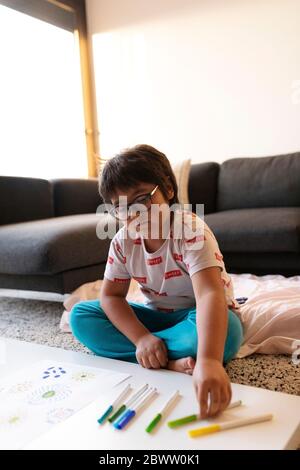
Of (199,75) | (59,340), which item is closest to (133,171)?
(59,340)

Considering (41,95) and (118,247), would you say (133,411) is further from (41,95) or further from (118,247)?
(41,95)

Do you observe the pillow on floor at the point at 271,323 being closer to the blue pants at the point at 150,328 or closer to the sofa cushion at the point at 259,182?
the blue pants at the point at 150,328

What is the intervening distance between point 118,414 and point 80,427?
0.19 ft

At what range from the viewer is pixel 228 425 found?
1.89 ft

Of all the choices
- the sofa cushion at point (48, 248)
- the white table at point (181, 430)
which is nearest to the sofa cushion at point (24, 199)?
the sofa cushion at point (48, 248)

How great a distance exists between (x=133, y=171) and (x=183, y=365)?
40 centimetres

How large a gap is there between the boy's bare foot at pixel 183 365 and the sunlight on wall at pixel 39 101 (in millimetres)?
2107

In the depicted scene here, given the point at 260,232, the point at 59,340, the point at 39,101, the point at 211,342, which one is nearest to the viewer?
the point at 211,342

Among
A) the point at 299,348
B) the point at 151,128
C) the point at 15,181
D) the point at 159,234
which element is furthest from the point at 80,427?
the point at 151,128

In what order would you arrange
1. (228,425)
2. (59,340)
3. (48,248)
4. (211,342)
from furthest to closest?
1. (48,248)
2. (59,340)
3. (211,342)
4. (228,425)

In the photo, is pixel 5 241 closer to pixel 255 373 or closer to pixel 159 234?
pixel 159 234

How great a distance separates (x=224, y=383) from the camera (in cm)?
62

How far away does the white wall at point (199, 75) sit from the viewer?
2391mm

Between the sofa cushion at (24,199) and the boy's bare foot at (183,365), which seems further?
the sofa cushion at (24,199)
